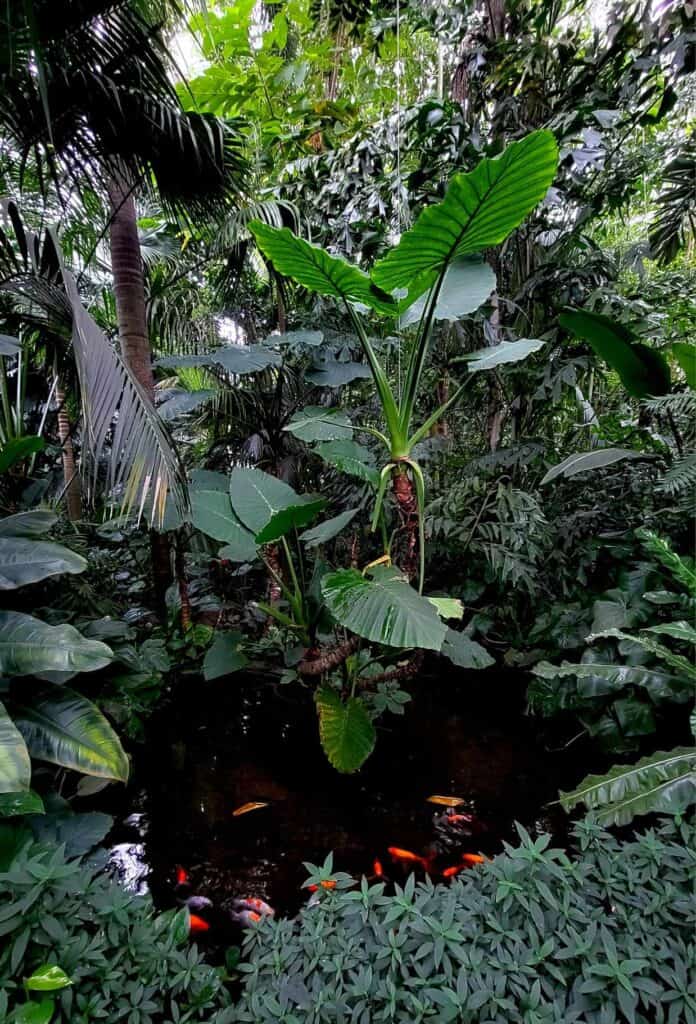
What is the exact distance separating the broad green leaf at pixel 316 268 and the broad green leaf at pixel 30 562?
4.00 feet

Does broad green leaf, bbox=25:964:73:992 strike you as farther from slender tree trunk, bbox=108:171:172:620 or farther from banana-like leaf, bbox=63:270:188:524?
slender tree trunk, bbox=108:171:172:620

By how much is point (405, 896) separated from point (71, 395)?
8.27ft

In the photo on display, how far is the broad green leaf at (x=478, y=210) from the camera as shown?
1.20m

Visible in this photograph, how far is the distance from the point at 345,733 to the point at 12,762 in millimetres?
1041

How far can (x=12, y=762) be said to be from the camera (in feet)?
3.45

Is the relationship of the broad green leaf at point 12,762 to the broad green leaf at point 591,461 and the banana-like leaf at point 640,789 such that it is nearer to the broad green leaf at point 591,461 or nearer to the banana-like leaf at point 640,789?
the banana-like leaf at point 640,789

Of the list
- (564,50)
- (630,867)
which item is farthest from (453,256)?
(630,867)

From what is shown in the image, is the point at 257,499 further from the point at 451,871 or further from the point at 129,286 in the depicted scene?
the point at 451,871

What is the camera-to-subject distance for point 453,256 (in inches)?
59.9

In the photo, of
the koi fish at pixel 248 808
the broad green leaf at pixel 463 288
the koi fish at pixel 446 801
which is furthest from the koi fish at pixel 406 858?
the broad green leaf at pixel 463 288

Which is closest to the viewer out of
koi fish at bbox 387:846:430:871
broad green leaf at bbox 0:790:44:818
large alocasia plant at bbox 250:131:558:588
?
broad green leaf at bbox 0:790:44:818

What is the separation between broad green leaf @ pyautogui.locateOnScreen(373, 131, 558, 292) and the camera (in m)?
1.20

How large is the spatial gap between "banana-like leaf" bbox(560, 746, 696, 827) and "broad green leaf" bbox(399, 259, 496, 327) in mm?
1438

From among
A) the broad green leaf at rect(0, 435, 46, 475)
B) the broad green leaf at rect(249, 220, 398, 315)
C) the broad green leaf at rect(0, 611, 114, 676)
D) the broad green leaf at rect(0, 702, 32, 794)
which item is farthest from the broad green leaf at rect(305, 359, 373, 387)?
the broad green leaf at rect(0, 702, 32, 794)
